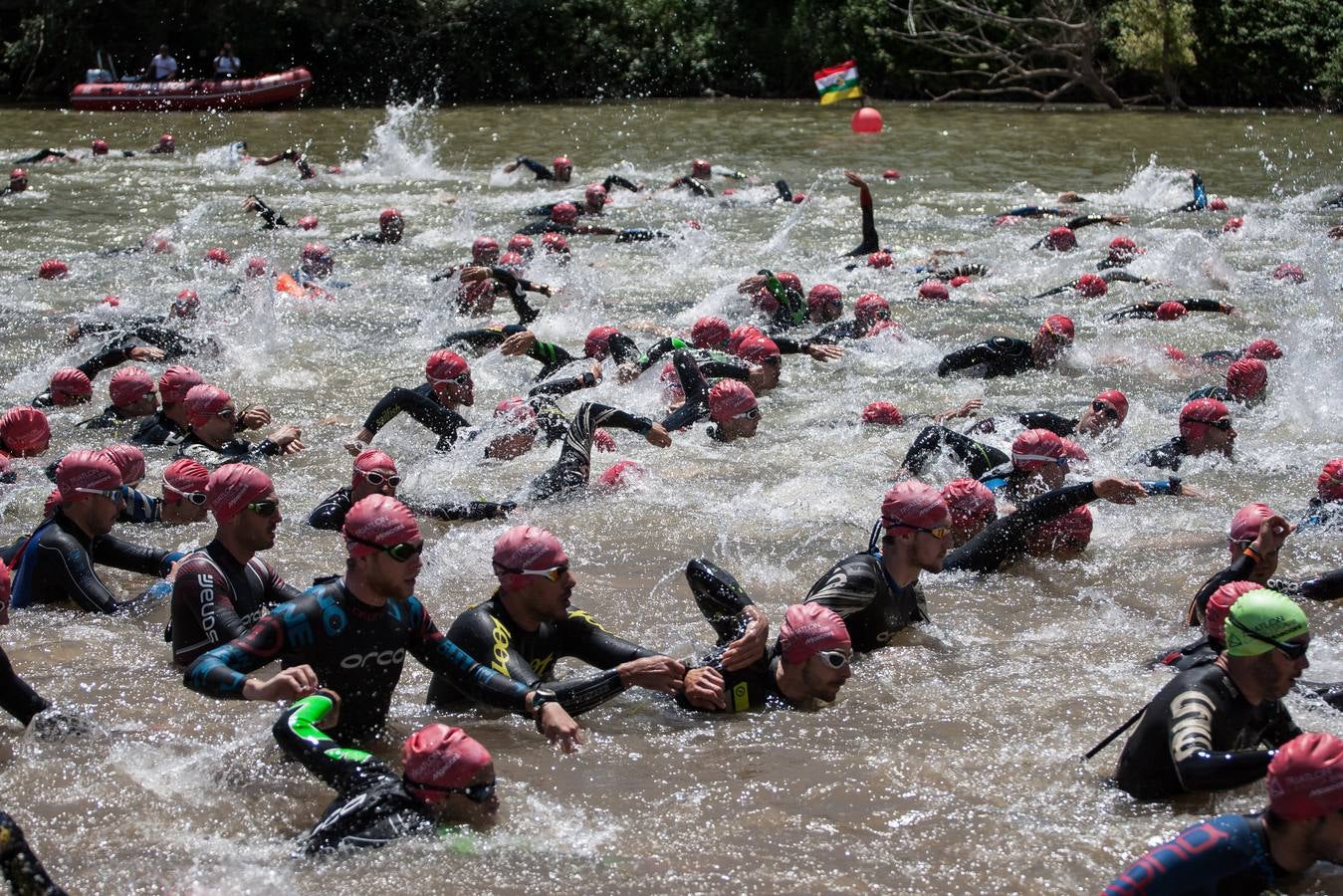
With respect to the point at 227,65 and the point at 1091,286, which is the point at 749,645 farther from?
the point at 227,65

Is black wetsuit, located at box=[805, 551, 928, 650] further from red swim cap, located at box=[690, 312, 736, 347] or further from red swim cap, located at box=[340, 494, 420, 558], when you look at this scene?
red swim cap, located at box=[690, 312, 736, 347]

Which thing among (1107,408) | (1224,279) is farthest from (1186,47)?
(1107,408)

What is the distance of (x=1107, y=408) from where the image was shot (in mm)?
10719

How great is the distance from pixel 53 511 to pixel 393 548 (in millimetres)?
3072

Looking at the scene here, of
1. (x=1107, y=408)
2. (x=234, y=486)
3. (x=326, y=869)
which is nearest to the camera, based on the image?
(x=326, y=869)

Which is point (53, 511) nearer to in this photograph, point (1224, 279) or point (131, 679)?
point (131, 679)

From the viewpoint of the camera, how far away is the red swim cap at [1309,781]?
4.18 meters

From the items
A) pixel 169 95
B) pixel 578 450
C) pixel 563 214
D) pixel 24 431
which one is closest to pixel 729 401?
pixel 578 450

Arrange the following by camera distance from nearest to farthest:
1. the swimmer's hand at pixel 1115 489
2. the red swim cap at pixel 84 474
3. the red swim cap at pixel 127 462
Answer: the red swim cap at pixel 84 474 < the swimmer's hand at pixel 1115 489 < the red swim cap at pixel 127 462

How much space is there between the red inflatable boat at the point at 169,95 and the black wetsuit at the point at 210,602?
3355cm

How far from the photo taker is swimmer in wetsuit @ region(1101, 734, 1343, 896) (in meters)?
4.18

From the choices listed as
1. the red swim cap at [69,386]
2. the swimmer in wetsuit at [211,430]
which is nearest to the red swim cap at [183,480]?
the swimmer in wetsuit at [211,430]

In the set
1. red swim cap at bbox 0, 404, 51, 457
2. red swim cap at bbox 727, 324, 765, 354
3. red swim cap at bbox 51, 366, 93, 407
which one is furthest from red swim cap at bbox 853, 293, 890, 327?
red swim cap at bbox 0, 404, 51, 457

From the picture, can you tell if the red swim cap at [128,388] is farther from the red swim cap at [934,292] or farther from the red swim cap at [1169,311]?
the red swim cap at [1169,311]
